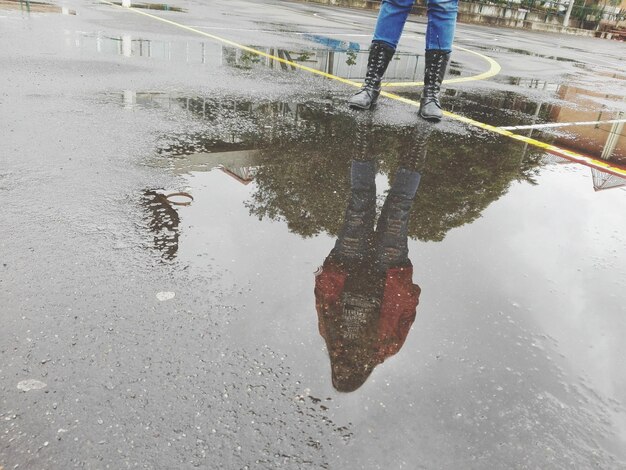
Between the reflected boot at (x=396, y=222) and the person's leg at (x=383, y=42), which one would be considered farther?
the person's leg at (x=383, y=42)

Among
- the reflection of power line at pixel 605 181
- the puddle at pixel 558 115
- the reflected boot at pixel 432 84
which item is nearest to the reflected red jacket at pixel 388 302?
the reflection of power line at pixel 605 181

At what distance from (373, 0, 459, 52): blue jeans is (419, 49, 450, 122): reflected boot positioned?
0.07 m

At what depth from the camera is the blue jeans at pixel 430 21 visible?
4.25 metres

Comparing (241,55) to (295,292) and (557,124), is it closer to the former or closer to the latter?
(557,124)

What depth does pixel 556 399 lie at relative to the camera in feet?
4.81

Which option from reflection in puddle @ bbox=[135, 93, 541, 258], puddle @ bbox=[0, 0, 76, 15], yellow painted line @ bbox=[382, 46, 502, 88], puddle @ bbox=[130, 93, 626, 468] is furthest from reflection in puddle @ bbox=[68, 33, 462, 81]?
puddle @ bbox=[0, 0, 76, 15]

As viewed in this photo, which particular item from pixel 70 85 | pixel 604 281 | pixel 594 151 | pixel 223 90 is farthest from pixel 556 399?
pixel 70 85

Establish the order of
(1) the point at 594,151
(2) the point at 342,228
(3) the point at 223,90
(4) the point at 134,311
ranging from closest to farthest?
(4) the point at 134,311 < (2) the point at 342,228 < (1) the point at 594,151 < (3) the point at 223,90

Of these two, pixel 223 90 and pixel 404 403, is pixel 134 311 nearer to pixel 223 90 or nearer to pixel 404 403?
pixel 404 403

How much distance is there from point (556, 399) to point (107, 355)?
1288 mm

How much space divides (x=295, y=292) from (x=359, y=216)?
74cm

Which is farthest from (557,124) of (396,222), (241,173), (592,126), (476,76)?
(241,173)

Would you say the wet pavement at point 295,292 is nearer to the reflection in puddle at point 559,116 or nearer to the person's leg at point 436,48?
the reflection in puddle at point 559,116

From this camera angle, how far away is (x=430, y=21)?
4.36 meters
